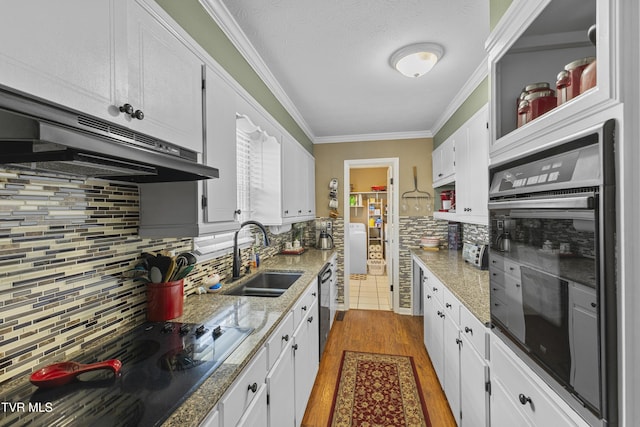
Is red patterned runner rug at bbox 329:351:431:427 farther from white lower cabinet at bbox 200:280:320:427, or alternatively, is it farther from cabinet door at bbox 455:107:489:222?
cabinet door at bbox 455:107:489:222

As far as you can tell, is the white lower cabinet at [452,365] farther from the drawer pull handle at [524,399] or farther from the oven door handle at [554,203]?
the oven door handle at [554,203]

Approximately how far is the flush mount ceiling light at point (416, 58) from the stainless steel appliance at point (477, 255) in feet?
5.08

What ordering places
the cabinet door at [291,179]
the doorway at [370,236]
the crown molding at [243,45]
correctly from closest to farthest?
the crown molding at [243,45]
the cabinet door at [291,179]
the doorway at [370,236]

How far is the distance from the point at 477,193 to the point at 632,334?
5.67 ft

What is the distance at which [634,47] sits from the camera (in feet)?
2.00

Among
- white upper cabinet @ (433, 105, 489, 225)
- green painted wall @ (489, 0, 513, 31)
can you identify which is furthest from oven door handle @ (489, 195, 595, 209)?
white upper cabinet @ (433, 105, 489, 225)

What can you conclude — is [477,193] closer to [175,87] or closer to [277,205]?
[277,205]

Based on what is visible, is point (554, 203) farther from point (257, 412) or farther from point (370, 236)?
point (370, 236)

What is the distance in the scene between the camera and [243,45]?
72.7 inches

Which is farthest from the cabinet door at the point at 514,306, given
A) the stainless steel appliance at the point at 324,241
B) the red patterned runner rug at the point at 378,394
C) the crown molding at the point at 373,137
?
the crown molding at the point at 373,137

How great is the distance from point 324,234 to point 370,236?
3.38 metres

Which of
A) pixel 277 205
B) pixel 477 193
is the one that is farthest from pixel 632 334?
pixel 277 205

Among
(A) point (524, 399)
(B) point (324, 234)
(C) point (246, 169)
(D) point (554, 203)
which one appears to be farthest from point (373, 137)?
(A) point (524, 399)

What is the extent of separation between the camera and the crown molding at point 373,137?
13.0 ft
